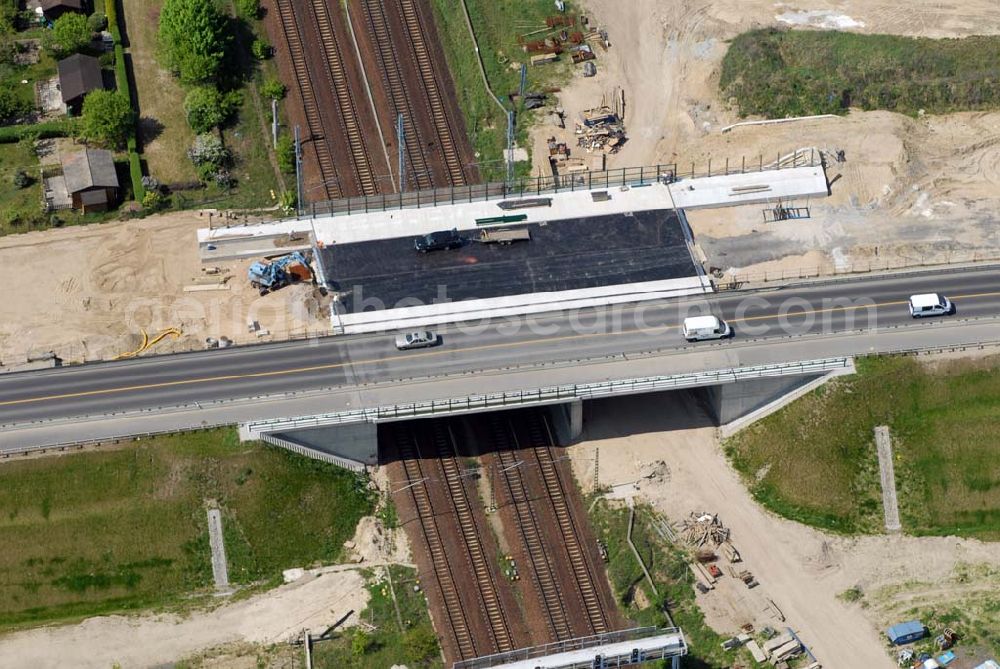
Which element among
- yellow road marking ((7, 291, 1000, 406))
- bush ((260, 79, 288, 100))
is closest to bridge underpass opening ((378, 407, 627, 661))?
yellow road marking ((7, 291, 1000, 406))

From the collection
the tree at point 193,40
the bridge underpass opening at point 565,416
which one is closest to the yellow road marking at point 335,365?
the bridge underpass opening at point 565,416

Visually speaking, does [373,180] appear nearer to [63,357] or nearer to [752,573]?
[63,357]

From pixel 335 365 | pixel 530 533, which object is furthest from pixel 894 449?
pixel 335 365

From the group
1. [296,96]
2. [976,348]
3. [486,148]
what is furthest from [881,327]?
[296,96]

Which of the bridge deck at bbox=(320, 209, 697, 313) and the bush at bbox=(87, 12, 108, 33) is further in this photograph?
the bush at bbox=(87, 12, 108, 33)

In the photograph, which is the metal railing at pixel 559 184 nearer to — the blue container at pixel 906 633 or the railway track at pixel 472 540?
the railway track at pixel 472 540

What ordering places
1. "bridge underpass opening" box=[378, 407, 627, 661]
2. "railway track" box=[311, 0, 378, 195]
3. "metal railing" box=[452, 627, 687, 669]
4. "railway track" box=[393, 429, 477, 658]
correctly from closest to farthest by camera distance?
"metal railing" box=[452, 627, 687, 669], "railway track" box=[393, 429, 477, 658], "bridge underpass opening" box=[378, 407, 627, 661], "railway track" box=[311, 0, 378, 195]

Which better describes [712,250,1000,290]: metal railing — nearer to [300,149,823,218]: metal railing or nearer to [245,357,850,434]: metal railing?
[245,357,850,434]: metal railing
